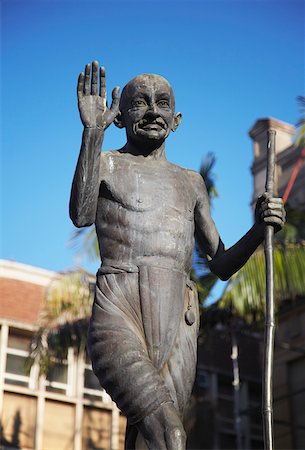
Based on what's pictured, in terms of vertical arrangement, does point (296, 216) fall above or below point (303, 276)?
above

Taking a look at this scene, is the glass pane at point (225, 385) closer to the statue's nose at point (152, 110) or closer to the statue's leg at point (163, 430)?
the statue's nose at point (152, 110)

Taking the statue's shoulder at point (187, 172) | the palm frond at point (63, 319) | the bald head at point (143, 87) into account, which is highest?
the palm frond at point (63, 319)

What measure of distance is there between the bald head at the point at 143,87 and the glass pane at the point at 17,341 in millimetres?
22436

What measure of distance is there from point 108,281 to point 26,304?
23924 mm

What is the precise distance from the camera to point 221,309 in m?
20.9

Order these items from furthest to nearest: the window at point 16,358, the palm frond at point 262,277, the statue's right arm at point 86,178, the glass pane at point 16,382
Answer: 1. the window at point 16,358
2. the glass pane at point 16,382
3. the palm frond at point 262,277
4. the statue's right arm at point 86,178

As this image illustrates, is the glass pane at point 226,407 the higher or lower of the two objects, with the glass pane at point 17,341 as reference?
lower

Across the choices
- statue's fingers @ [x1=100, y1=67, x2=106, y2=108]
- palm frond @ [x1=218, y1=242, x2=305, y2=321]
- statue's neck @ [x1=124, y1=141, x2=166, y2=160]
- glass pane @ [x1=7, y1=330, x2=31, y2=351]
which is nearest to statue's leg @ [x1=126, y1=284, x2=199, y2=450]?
statue's neck @ [x1=124, y1=141, x2=166, y2=160]

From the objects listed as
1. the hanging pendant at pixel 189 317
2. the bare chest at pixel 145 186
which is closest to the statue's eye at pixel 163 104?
the bare chest at pixel 145 186

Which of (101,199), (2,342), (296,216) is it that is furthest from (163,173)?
(2,342)

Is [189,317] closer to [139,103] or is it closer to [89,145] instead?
[89,145]

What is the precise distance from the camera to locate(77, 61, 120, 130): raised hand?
6.43 meters

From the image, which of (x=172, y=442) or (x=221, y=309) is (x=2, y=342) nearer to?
(x=221, y=309)

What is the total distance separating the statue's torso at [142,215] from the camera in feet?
21.3
